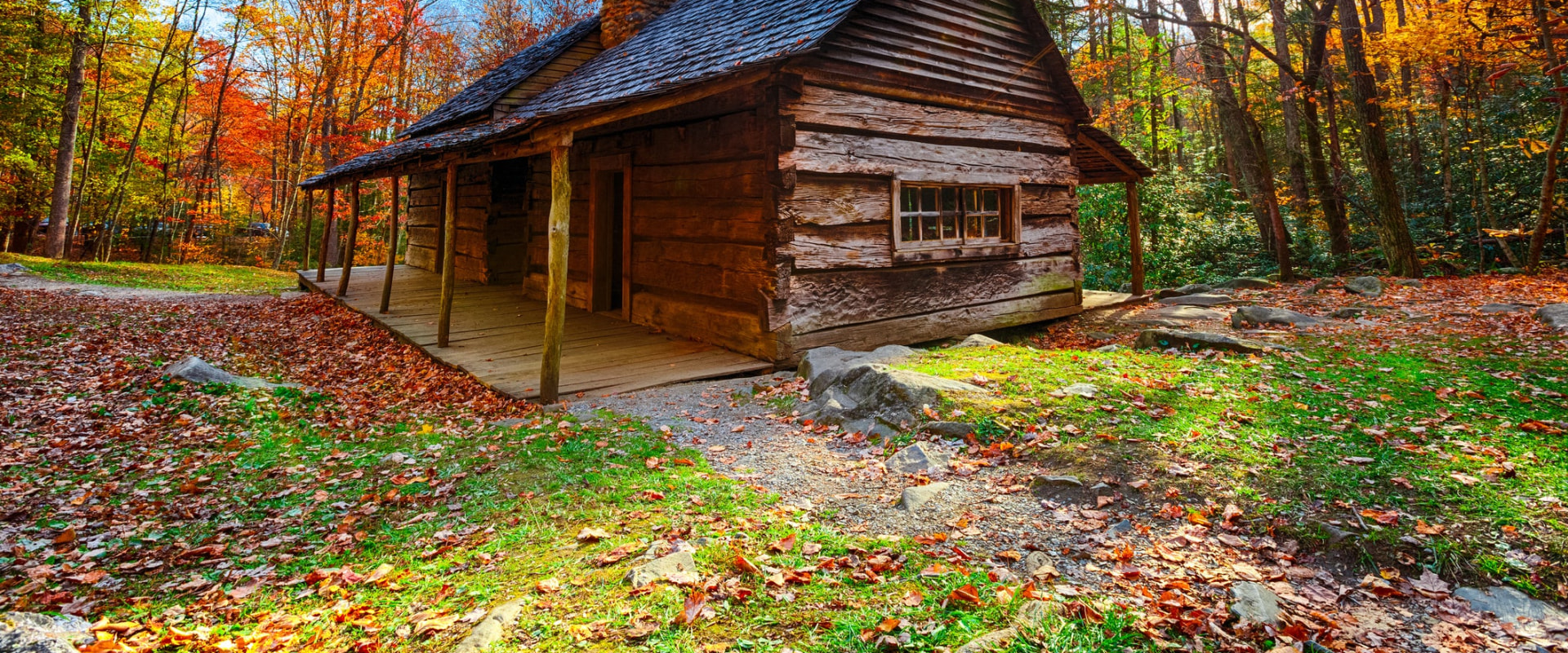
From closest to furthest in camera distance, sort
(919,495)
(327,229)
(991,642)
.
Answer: (991,642) → (919,495) → (327,229)

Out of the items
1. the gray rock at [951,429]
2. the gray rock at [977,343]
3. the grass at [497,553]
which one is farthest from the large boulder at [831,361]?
the grass at [497,553]

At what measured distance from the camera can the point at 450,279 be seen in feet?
28.4

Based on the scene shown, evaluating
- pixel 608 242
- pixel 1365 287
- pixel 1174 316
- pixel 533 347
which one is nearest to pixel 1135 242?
pixel 1174 316

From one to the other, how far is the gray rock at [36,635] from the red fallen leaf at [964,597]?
305cm

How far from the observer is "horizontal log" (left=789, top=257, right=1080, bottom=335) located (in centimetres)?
777

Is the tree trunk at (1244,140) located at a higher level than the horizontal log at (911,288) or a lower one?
higher

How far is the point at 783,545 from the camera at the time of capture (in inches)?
138

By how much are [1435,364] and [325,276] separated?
64.4ft

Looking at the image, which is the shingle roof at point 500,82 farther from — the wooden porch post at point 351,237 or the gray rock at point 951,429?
the gray rock at point 951,429

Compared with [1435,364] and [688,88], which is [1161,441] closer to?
[1435,364]

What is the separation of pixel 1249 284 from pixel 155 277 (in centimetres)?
2333

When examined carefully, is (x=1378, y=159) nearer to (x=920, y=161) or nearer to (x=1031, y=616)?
(x=920, y=161)

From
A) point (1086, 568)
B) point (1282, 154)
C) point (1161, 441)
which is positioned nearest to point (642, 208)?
point (1161, 441)

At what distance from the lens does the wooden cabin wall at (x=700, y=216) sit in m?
7.69
